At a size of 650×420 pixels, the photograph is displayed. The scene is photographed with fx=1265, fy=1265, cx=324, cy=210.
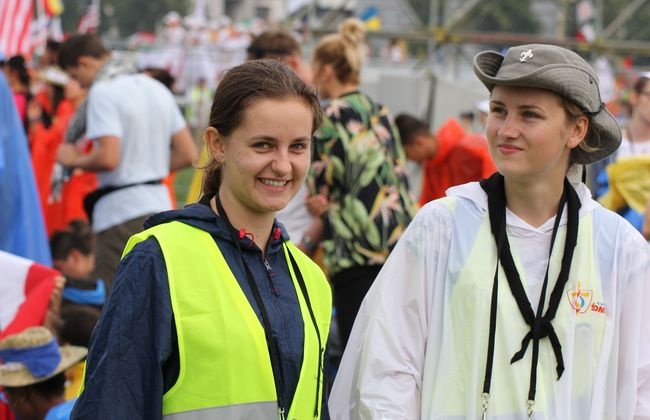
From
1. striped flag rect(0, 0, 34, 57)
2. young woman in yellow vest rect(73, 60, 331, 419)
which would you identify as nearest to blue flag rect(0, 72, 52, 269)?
young woman in yellow vest rect(73, 60, 331, 419)

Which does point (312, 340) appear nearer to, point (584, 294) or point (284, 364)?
point (284, 364)

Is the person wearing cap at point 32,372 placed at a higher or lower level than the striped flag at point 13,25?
lower

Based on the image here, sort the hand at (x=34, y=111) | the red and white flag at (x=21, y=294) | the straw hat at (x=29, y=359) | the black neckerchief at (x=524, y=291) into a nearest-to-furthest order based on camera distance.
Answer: the black neckerchief at (x=524, y=291) < the straw hat at (x=29, y=359) < the red and white flag at (x=21, y=294) < the hand at (x=34, y=111)

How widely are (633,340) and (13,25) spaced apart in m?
9.90

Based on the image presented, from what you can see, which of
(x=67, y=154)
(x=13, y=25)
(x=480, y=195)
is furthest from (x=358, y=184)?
(x=13, y=25)

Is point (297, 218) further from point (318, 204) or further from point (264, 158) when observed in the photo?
point (264, 158)

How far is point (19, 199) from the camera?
7230 millimetres

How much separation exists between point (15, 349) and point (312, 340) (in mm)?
2411

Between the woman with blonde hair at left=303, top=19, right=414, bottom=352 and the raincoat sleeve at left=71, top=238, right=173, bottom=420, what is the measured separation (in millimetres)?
3206

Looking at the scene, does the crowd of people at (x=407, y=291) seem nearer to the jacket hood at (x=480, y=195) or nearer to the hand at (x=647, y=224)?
the jacket hood at (x=480, y=195)

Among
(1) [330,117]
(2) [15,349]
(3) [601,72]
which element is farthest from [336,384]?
(3) [601,72]

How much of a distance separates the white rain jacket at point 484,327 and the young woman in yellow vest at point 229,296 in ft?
0.85

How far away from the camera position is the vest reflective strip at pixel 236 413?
3.08 m

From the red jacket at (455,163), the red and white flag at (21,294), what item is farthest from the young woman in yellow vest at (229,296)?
the red jacket at (455,163)
